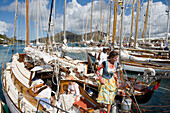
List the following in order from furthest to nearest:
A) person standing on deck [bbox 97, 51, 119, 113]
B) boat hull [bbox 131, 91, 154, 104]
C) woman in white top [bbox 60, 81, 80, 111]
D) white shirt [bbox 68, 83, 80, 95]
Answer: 1. boat hull [bbox 131, 91, 154, 104]
2. white shirt [bbox 68, 83, 80, 95]
3. woman in white top [bbox 60, 81, 80, 111]
4. person standing on deck [bbox 97, 51, 119, 113]

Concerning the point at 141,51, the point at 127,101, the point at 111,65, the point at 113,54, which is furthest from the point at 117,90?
the point at 141,51

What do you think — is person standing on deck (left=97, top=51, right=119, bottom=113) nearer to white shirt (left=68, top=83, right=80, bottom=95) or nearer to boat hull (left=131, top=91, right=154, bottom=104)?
white shirt (left=68, top=83, right=80, bottom=95)

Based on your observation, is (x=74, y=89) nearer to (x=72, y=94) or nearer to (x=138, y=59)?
(x=72, y=94)

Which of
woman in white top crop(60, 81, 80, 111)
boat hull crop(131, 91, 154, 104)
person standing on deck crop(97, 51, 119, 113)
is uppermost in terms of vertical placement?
Result: person standing on deck crop(97, 51, 119, 113)

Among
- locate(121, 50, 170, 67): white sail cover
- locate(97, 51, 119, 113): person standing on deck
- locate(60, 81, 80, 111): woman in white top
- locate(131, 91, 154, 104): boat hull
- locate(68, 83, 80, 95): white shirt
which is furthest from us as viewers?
locate(121, 50, 170, 67): white sail cover

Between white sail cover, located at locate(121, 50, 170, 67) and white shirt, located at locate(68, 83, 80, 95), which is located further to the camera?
white sail cover, located at locate(121, 50, 170, 67)

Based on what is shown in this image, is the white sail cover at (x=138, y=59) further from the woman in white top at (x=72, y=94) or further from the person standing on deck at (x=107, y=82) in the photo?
the person standing on deck at (x=107, y=82)

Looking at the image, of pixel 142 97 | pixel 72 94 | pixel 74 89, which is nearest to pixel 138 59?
pixel 142 97

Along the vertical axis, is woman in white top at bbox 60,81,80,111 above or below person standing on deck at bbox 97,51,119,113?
below

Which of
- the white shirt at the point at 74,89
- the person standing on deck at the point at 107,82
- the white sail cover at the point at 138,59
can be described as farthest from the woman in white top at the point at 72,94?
the white sail cover at the point at 138,59

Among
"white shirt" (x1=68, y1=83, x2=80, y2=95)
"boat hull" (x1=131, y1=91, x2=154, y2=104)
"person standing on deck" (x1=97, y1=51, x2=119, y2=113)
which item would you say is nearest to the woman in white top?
"white shirt" (x1=68, y1=83, x2=80, y2=95)

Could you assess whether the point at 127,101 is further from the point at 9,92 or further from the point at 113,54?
the point at 9,92

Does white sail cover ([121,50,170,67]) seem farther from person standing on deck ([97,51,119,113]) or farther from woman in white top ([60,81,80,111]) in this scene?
person standing on deck ([97,51,119,113])

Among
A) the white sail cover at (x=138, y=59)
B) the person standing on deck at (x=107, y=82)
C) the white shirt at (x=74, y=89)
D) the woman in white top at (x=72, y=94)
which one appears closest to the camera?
the person standing on deck at (x=107, y=82)
